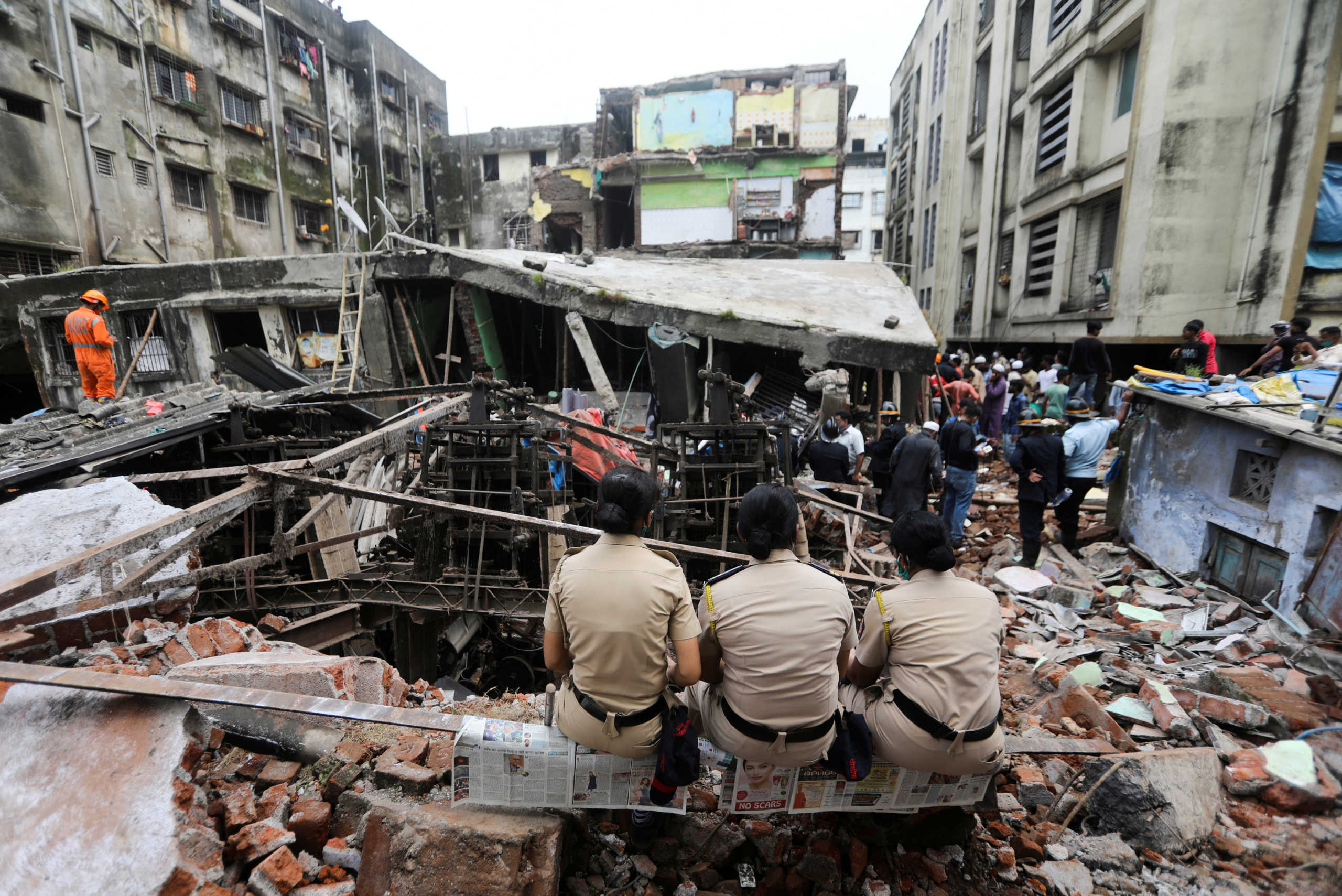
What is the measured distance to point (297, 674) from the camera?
119 inches

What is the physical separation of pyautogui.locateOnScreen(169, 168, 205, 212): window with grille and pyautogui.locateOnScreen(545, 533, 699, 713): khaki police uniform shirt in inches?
900

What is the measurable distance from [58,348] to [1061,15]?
2320 centimetres

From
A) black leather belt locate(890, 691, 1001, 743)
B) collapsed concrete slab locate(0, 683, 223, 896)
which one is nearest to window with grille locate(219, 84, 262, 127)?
collapsed concrete slab locate(0, 683, 223, 896)

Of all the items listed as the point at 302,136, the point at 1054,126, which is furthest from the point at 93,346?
the point at 1054,126

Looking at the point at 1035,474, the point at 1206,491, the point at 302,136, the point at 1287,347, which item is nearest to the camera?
the point at 1206,491

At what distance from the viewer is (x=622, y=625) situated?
2217 millimetres

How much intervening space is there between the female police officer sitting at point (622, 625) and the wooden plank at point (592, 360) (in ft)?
28.7

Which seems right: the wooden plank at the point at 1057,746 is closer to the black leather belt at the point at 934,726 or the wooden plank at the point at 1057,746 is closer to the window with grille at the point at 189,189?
the black leather belt at the point at 934,726

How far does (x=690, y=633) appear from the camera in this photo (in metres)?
2.30

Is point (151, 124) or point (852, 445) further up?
point (151, 124)

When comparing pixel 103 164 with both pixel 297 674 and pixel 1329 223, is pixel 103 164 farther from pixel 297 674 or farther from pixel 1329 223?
pixel 1329 223

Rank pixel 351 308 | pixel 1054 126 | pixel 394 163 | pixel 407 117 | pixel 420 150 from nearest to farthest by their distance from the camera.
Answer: pixel 351 308 < pixel 1054 126 < pixel 394 163 < pixel 407 117 < pixel 420 150

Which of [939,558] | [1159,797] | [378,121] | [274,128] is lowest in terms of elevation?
[1159,797]

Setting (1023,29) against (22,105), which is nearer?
(22,105)
